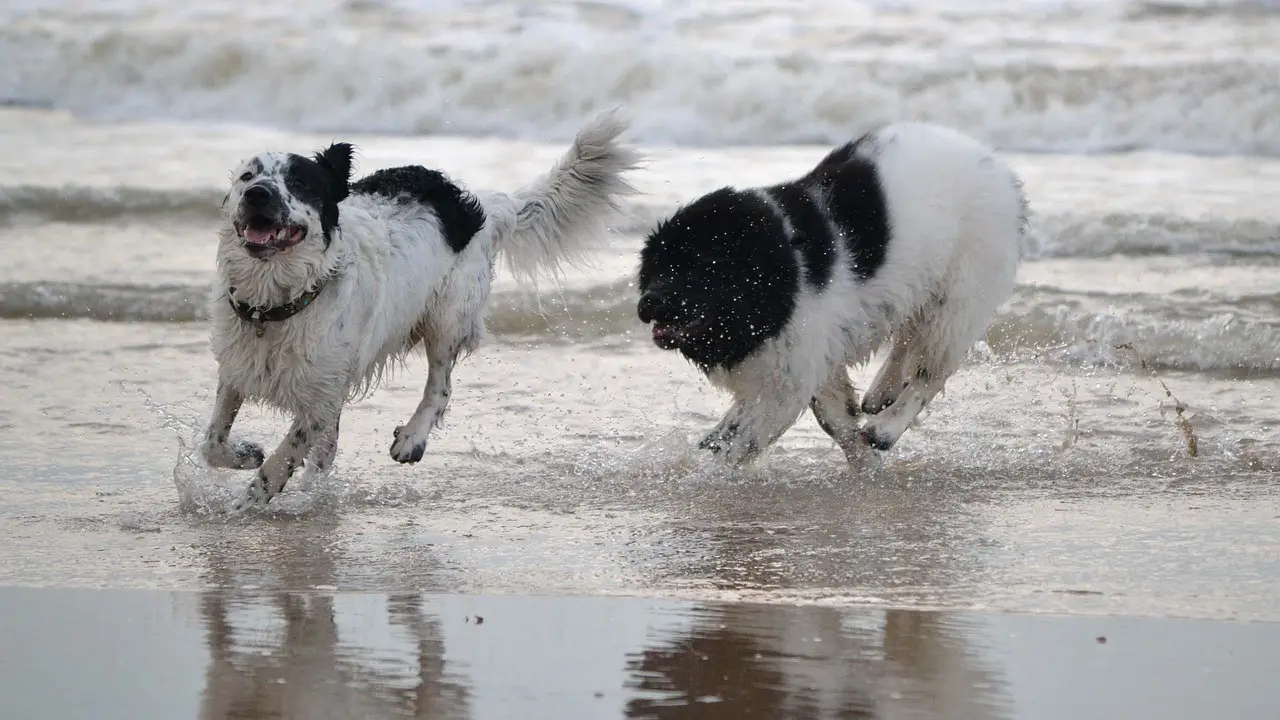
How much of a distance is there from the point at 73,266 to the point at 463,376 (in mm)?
3104

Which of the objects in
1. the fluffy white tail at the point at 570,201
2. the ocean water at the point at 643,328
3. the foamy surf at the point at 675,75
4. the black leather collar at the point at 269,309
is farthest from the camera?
the foamy surf at the point at 675,75

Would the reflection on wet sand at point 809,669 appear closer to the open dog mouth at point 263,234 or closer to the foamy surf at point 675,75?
the open dog mouth at point 263,234

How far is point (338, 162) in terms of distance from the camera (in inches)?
199

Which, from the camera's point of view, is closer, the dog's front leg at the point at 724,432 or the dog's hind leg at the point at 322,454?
the dog's hind leg at the point at 322,454

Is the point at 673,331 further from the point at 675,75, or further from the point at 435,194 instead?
the point at 675,75

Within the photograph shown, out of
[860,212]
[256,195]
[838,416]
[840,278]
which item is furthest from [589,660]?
[838,416]

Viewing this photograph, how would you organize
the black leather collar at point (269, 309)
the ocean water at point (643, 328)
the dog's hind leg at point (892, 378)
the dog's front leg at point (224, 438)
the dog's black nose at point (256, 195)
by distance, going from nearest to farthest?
the ocean water at point (643, 328) → the dog's black nose at point (256, 195) → the black leather collar at point (269, 309) → the dog's front leg at point (224, 438) → the dog's hind leg at point (892, 378)

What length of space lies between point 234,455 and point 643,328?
2.97 meters

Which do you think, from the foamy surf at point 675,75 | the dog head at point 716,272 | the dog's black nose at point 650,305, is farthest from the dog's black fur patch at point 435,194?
the foamy surf at point 675,75

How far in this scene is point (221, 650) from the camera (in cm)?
346

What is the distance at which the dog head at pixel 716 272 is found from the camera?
5.10 metres

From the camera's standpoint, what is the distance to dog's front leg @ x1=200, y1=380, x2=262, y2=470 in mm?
5230

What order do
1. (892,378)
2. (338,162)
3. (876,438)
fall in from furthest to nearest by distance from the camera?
(892,378)
(876,438)
(338,162)

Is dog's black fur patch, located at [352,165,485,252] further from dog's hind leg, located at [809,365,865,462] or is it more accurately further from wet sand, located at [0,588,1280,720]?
wet sand, located at [0,588,1280,720]
